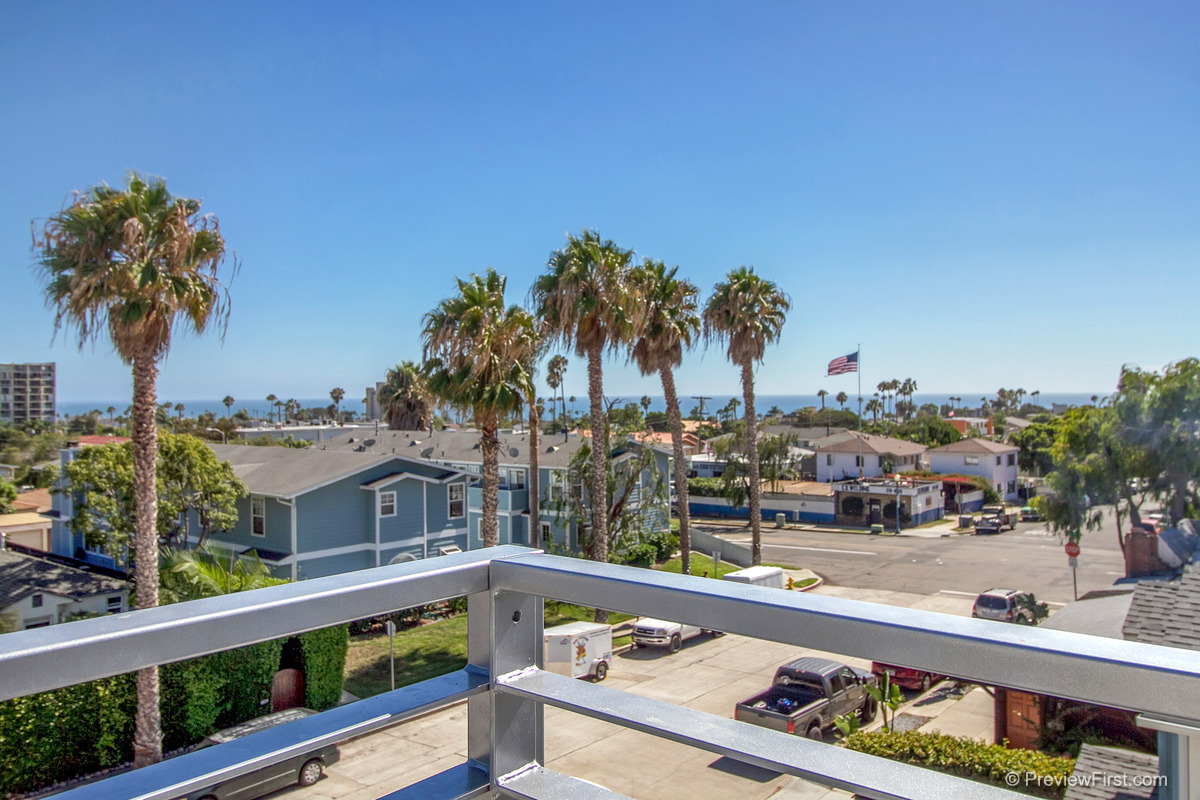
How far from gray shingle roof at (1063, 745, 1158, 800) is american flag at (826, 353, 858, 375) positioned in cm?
3685

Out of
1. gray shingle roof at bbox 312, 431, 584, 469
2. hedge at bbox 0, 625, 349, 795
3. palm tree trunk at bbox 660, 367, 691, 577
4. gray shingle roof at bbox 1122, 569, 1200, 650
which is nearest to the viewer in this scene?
gray shingle roof at bbox 1122, 569, 1200, 650

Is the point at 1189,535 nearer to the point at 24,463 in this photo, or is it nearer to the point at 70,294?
the point at 70,294

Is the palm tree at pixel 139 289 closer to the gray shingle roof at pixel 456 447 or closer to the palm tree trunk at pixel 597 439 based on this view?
the palm tree trunk at pixel 597 439

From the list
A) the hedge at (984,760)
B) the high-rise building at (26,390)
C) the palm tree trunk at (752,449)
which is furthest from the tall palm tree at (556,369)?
the high-rise building at (26,390)

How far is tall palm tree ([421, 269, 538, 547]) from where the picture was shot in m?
22.5

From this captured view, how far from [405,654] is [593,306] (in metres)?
11.2

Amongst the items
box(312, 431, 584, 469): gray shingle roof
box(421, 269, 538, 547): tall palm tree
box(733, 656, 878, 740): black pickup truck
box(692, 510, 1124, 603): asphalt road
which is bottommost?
box(692, 510, 1124, 603): asphalt road

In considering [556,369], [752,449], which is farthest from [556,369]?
[752,449]

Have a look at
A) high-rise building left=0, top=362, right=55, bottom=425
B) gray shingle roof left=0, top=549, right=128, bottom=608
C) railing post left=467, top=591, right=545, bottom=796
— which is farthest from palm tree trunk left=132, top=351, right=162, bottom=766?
high-rise building left=0, top=362, right=55, bottom=425

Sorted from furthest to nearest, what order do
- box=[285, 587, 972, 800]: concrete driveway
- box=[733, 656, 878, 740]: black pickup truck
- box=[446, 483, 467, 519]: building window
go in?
box=[446, 483, 467, 519]: building window → box=[733, 656, 878, 740]: black pickup truck → box=[285, 587, 972, 800]: concrete driveway

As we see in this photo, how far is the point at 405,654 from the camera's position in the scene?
2031cm

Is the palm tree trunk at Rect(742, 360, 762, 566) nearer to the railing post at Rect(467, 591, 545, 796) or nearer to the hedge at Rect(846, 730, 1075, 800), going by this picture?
the hedge at Rect(846, 730, 1075, 800)

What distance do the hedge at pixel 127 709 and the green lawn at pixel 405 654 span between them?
159 cm

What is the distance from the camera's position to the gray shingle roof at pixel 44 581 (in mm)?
20109
